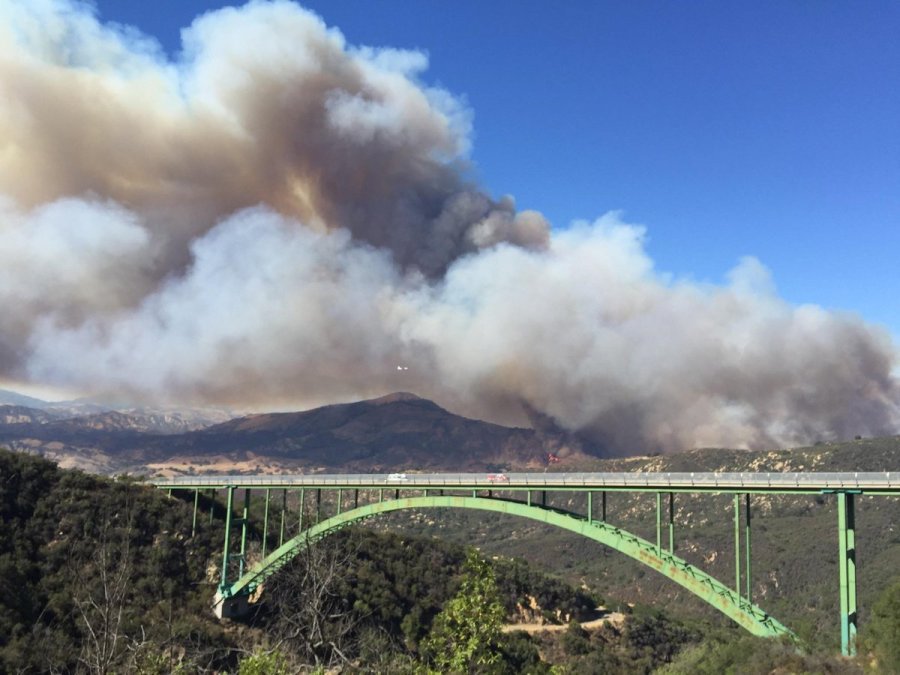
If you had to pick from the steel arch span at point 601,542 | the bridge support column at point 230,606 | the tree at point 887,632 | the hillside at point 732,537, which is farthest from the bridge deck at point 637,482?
the hillside at point 732,537

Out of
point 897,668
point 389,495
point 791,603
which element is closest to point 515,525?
point 389,495

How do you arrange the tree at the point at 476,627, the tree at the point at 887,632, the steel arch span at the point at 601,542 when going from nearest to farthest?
the tree at the point at 476,627 → the tree at the point at 887,632 → the steel arch span at the point at 601,542

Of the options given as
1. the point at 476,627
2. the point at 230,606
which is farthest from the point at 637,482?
the point at 230,606

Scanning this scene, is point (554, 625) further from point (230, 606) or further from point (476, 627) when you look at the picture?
point (476, 627)

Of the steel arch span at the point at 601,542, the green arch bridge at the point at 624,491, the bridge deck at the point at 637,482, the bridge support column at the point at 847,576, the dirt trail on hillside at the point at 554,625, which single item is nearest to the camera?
the bridge support column at the point at 847,576

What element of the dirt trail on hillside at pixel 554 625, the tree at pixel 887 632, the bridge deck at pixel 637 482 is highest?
the bridge deck at pixel 637 482

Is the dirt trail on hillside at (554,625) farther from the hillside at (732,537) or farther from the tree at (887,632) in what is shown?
the tree at (887,632)
